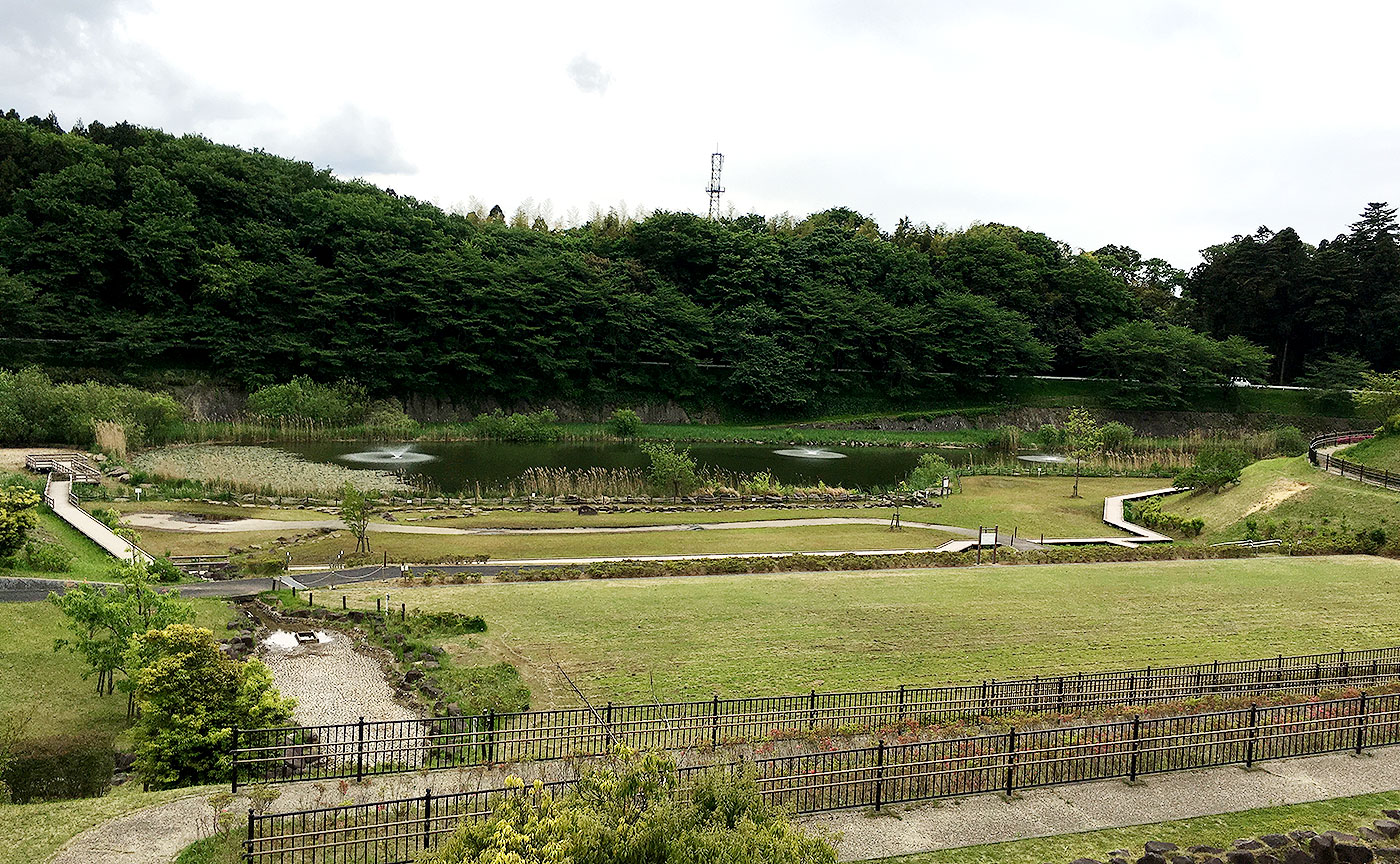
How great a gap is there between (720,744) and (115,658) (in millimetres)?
11490

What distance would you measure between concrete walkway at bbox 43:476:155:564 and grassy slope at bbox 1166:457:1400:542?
1565 inches

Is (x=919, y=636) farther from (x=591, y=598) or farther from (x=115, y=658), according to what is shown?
(x=115, y=658)

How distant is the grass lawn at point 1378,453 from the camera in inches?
1574

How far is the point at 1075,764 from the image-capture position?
1421 centimetres

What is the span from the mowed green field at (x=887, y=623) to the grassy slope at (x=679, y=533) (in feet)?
17.5

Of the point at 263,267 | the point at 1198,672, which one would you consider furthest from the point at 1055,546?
the point at 263,267

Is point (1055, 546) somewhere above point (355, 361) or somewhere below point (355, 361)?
below

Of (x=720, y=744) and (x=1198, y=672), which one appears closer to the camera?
(x=720, y=744)

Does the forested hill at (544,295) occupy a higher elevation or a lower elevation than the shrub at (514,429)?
higher

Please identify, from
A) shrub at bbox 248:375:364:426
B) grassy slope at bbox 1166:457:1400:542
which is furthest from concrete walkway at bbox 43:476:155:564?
grassy slope at bbox 1166:457:1400:542

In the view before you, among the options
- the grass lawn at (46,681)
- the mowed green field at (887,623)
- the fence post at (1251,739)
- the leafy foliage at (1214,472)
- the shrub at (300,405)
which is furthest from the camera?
the shrub at (300,405)

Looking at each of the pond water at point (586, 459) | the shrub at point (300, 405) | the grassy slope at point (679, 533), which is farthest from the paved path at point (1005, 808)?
the shrub at point (300, 405)

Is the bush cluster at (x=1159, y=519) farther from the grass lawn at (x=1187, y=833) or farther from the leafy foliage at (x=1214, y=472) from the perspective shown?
the grass lawn at (x=1187, y=833)

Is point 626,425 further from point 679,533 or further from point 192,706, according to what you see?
point 192,706
